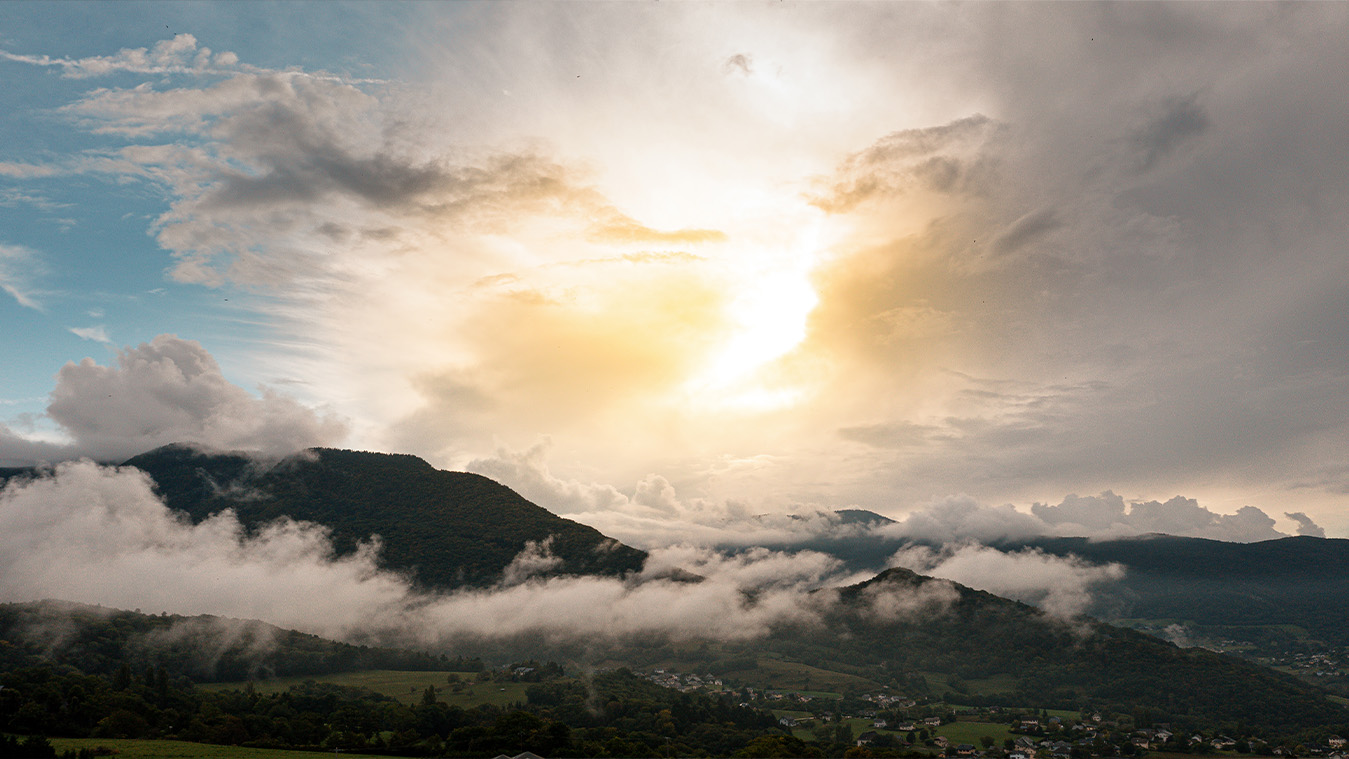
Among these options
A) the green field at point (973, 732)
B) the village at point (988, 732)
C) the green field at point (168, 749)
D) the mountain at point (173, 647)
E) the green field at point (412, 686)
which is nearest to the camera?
the green field at point (168, 749)

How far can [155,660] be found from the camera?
13550 cm

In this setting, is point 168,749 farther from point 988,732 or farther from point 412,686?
point 988,732

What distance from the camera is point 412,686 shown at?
14412 cm

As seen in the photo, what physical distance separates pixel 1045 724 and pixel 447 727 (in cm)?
14089

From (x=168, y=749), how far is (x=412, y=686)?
254 feet

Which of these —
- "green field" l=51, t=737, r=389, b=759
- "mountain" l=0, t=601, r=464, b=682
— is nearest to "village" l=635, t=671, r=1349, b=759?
"mountain" l=0, t=601, r=464, b=682

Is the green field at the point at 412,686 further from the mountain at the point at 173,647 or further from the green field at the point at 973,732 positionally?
the green field at the point at 973,732

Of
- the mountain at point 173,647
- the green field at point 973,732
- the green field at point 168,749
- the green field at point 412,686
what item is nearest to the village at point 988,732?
the green field at point 973,732

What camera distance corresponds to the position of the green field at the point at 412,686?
13425 centimetres

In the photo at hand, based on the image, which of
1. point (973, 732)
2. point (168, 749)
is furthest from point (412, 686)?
point (973, 732)

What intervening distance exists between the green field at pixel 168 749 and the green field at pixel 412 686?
5226cm

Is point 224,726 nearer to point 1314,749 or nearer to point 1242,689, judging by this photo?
point 1314,749

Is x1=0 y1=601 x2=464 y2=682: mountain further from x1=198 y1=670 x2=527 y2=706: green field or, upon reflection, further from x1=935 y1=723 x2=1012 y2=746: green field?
x1=935 y1=723 x2=1012 y2=746: green field

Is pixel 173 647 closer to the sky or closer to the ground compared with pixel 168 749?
closer to the ground
